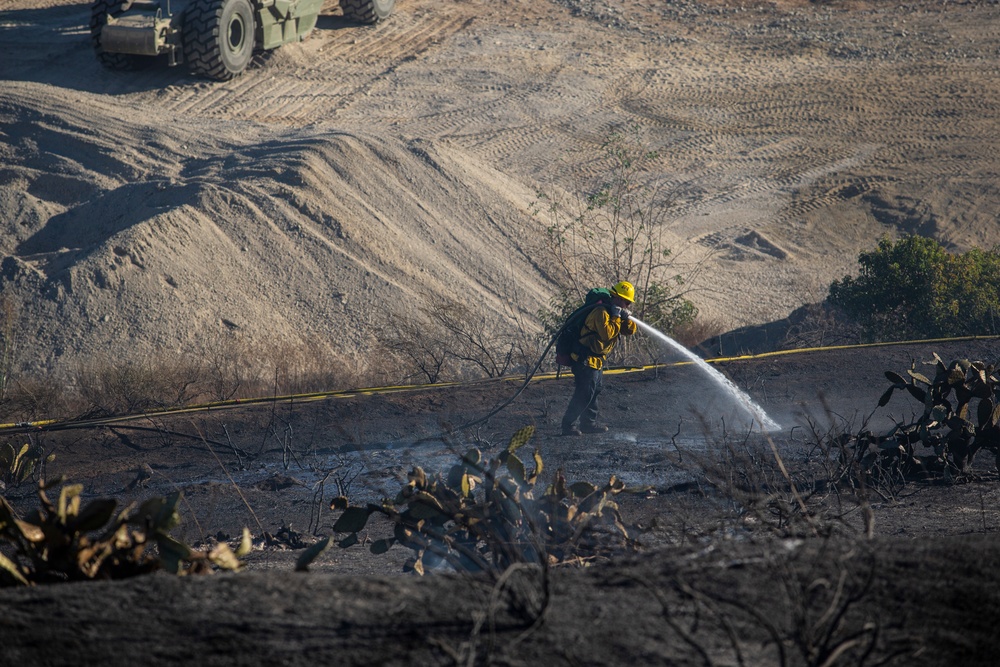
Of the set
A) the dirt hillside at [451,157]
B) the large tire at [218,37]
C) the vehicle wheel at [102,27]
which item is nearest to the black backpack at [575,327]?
the dirt hillside at [451,157]

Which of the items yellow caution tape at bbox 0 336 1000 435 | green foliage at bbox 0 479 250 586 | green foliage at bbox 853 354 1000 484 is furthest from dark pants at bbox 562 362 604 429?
green foliage at bbox 0 479 250 586

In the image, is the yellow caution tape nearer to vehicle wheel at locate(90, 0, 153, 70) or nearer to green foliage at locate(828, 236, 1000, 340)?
green foliage at locate(828, 236, 1000, 340)

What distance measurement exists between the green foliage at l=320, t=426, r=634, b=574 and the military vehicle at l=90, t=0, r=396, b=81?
51.2 feet

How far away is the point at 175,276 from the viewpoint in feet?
49.1

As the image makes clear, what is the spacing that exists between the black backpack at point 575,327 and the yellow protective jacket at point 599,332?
2.0 inches

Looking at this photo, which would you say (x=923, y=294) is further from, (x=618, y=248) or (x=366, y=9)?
(x=366, y=9)

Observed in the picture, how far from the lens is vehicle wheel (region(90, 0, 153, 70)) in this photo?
20141 millimetres

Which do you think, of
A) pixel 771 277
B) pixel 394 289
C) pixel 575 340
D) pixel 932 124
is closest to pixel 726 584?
pixel 575 340

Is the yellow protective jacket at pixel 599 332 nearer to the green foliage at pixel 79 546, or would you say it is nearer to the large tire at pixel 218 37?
the green foliage at pixel 79 546

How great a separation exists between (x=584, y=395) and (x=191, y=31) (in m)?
13.8

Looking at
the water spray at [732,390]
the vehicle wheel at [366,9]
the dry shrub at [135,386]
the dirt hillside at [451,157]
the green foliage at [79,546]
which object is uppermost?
the vehicle wheel at [366,9]

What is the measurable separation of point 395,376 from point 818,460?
6.07 metres

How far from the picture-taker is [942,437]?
28.5 feet

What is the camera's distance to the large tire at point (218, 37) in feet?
65.6
